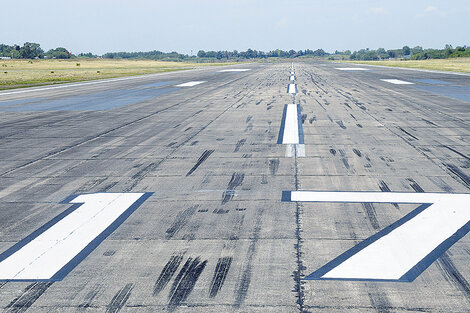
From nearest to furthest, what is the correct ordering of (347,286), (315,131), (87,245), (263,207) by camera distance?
(347,286), (87,245), (263,207), (315,131)

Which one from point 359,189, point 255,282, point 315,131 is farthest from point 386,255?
point 315,131

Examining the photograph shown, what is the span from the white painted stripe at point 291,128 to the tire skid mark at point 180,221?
517 centimetres

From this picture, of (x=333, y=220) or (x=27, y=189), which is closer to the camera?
(x=333, y=220)

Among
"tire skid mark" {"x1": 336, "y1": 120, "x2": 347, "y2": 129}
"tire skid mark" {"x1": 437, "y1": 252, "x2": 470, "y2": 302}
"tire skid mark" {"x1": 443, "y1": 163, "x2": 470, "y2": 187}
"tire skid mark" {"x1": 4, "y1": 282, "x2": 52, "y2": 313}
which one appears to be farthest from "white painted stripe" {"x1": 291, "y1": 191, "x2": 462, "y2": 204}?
"tire skid mark" {"x1": 336, "y1": 120, "x2": 347, "y2": 129}

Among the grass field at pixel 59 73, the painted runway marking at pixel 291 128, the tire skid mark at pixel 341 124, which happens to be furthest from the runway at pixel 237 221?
the grass field at pixel 59 73

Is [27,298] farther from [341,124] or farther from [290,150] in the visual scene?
[341,124]

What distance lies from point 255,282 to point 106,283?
4.44 ft

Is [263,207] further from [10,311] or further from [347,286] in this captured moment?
[10,311]

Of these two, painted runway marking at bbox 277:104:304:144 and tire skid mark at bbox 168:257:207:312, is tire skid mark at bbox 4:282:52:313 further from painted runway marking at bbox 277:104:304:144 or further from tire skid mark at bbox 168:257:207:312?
painted runway marking at bbox 277:104:304:144

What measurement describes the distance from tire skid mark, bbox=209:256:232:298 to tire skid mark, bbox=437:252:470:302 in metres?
2.01

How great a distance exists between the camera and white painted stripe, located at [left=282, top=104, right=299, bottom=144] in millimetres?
11002

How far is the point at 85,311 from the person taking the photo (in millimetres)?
3623

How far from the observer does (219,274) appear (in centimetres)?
420

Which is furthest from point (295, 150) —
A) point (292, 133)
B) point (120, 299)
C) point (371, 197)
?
point (120, 299)
